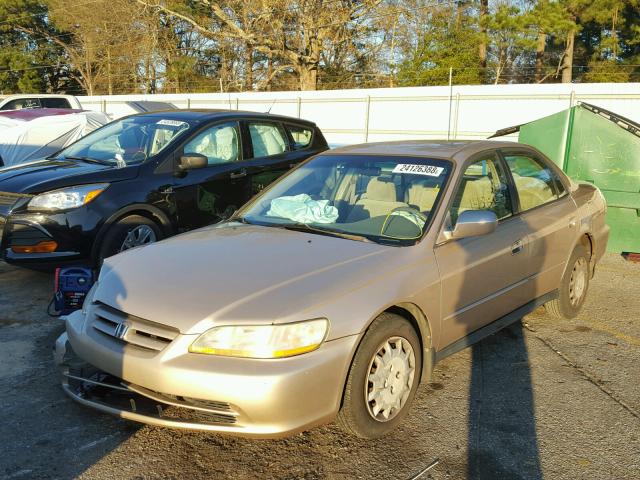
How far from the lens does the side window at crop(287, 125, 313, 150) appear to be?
24.0ft

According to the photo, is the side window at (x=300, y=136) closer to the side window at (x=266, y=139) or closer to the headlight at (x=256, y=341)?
the side window at (x=266, y=139)

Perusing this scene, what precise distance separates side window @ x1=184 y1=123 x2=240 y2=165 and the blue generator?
1826mm

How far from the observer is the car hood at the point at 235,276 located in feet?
9.43

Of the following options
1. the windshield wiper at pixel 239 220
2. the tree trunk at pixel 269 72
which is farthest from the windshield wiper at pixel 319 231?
the tree trunk at pixel 269 72

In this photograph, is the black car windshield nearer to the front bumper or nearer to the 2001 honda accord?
the 2001 honda accord

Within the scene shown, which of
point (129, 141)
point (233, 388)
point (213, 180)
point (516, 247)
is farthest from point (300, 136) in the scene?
point (233, 388)

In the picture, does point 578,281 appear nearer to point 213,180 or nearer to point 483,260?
point 483,260

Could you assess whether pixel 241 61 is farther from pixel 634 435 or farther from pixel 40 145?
pixel 634 435

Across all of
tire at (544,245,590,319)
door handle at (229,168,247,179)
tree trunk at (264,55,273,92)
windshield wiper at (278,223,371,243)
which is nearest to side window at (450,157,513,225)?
windshield wiper at (278,223,371,243)

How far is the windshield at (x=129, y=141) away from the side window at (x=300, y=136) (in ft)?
4.81

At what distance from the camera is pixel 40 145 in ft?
36.1

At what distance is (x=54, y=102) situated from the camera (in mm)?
15859

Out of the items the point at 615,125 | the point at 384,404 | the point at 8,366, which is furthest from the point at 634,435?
the point at 615,125

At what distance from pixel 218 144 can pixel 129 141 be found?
35.3 inches
